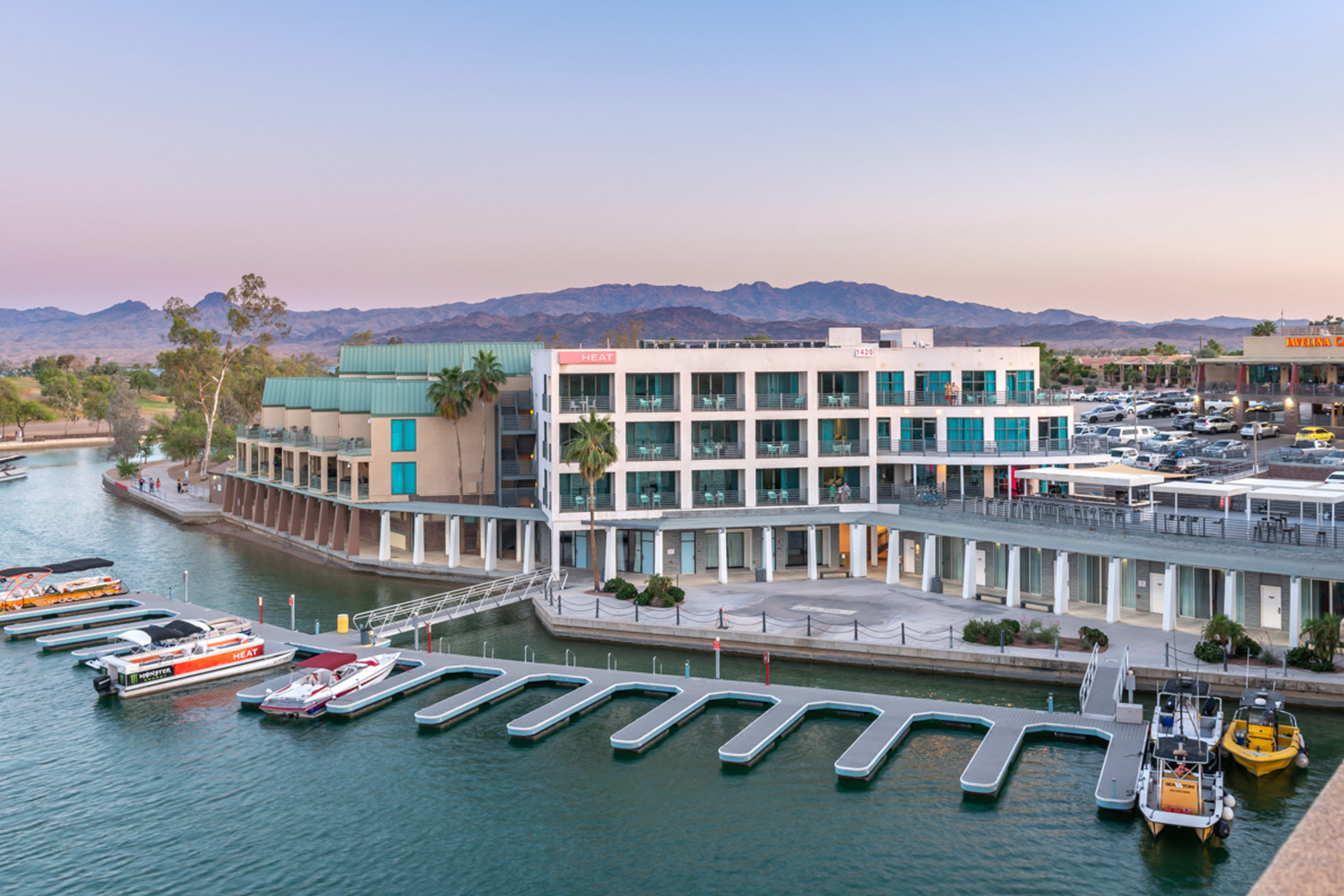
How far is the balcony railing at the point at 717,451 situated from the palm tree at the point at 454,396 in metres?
17.5

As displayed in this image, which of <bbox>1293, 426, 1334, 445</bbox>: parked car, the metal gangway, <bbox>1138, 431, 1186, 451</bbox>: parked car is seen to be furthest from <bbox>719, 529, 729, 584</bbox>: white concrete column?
<bbox>1293, 426, 1334, 445</bbox>: parked car

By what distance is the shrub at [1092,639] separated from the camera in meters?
40.5

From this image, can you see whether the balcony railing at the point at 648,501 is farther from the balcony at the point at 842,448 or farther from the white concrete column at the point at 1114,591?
the white concrete column at the point at 1114,591

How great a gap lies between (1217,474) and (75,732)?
6055cm

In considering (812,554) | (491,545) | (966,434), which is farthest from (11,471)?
(966,434)

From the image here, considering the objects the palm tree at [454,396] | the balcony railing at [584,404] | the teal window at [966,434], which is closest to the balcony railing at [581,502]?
the balcony railing at [584,404]

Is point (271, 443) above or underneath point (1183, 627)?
above

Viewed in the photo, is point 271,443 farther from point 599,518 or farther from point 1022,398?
point 1022,398

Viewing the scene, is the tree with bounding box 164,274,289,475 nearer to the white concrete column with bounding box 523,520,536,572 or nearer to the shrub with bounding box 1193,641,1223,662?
the white concrete column with bounding box 523,520,536,572

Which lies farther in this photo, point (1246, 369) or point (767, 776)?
point (1246, 369)

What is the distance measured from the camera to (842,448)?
195ft

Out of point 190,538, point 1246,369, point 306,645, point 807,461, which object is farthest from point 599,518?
point 1246,369

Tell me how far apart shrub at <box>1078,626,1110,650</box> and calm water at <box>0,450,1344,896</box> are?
2.82 m

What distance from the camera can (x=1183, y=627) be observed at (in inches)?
1711
